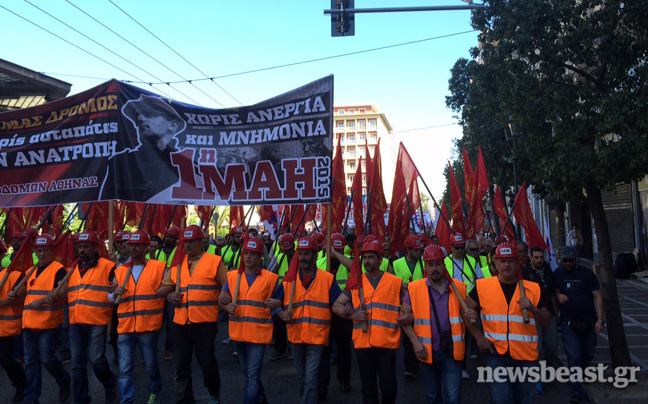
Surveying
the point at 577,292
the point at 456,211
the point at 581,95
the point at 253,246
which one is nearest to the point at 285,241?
the point at 253,246

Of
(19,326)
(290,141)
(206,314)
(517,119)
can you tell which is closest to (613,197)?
(517,119)

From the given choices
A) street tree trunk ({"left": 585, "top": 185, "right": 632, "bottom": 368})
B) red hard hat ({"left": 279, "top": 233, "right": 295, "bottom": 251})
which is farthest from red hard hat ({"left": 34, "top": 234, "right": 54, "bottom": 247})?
street tree trunk ({"left": 585, "top": 185, "right": 632, "bottom": 368})

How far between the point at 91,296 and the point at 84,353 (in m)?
0.64

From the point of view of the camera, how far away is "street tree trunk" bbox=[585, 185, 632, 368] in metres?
6.44

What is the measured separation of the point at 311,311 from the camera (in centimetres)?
539

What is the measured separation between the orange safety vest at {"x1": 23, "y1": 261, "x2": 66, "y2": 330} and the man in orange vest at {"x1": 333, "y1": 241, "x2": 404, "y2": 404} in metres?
3.22

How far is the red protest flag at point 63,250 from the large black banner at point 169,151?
750 millimetres

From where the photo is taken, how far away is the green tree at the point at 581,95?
6.15 metres

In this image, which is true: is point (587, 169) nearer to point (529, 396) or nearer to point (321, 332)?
point (529, 396)

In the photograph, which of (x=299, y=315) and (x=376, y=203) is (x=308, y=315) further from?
(x=376, y=203)

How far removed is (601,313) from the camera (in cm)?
570

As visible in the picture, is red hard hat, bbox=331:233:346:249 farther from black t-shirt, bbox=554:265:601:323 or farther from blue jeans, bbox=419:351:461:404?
blue jeans, bbox=419:351:461:404

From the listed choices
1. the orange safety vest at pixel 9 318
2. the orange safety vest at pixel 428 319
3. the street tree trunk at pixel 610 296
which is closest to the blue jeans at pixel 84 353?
the orange safety vest at pixel 9 318

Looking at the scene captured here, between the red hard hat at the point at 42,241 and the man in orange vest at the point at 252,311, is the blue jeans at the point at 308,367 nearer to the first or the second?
the man in orange vest at the point at 252,311
